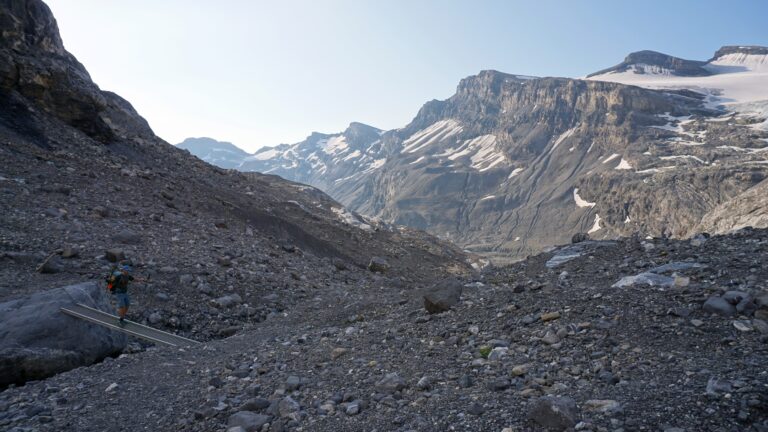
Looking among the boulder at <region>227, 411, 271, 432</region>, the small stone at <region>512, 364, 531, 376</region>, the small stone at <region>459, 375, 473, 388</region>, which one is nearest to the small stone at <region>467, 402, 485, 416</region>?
the small stone at <region>459, 375, 473, 388</region>

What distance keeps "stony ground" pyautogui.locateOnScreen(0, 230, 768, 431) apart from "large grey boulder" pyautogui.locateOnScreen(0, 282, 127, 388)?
1.77ft

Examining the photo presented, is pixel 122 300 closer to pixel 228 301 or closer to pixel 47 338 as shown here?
pixel 47 338

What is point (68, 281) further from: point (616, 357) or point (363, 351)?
point (616, 357)

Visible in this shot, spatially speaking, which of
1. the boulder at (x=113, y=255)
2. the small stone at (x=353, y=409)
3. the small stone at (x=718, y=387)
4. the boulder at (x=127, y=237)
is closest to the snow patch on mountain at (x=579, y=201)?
the boulder at (x=127, y=237)

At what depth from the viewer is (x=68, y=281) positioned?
11984 millimetres

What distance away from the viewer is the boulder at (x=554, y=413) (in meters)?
4.50

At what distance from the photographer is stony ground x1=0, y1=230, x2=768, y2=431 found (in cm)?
473

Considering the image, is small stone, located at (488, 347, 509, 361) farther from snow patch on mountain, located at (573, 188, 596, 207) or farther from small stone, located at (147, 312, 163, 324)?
snow patch on mountain, located at (573, 188, 596, 207)

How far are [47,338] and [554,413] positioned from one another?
9.35 m

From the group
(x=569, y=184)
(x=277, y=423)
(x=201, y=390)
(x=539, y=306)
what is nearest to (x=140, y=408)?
(x=201, y=390)

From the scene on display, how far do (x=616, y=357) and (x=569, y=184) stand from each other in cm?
19650

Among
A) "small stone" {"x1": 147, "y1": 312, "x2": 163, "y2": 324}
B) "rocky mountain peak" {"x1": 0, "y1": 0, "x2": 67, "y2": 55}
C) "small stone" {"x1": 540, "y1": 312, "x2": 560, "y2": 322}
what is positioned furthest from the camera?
"rocky mountain peak" {"x1": 0, "y1": 0, "x2": 67, "y2": 55}

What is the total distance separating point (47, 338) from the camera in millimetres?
8727

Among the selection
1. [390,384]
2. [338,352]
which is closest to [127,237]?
[338,352]
